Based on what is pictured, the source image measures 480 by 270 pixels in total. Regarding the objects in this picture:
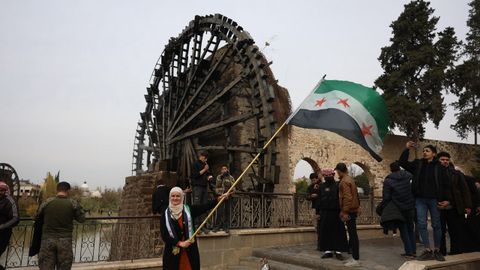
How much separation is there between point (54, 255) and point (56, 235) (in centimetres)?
22

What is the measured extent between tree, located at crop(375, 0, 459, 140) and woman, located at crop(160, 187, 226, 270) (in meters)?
15.2

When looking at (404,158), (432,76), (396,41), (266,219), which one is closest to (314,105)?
(404,158)

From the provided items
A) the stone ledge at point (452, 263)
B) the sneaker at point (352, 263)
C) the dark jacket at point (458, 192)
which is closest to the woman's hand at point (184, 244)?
the stone ledge at point (452, 263)

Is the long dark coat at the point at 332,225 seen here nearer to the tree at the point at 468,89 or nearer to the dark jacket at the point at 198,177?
the dark jacket at the point at 198,177

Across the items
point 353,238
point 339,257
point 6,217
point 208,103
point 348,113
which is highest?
point 208,103

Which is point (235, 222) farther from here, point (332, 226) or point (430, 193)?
point (430, 193)

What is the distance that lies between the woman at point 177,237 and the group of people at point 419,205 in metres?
2.42

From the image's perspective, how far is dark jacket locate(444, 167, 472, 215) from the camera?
14.5 feet

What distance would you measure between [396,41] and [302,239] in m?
14.5

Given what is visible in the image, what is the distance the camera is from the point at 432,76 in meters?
16.6

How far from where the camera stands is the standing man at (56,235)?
3.80 metres

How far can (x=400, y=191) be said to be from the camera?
5008 mm

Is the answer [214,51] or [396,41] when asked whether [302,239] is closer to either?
[214,51]

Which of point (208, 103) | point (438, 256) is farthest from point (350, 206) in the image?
point (208, 103)
